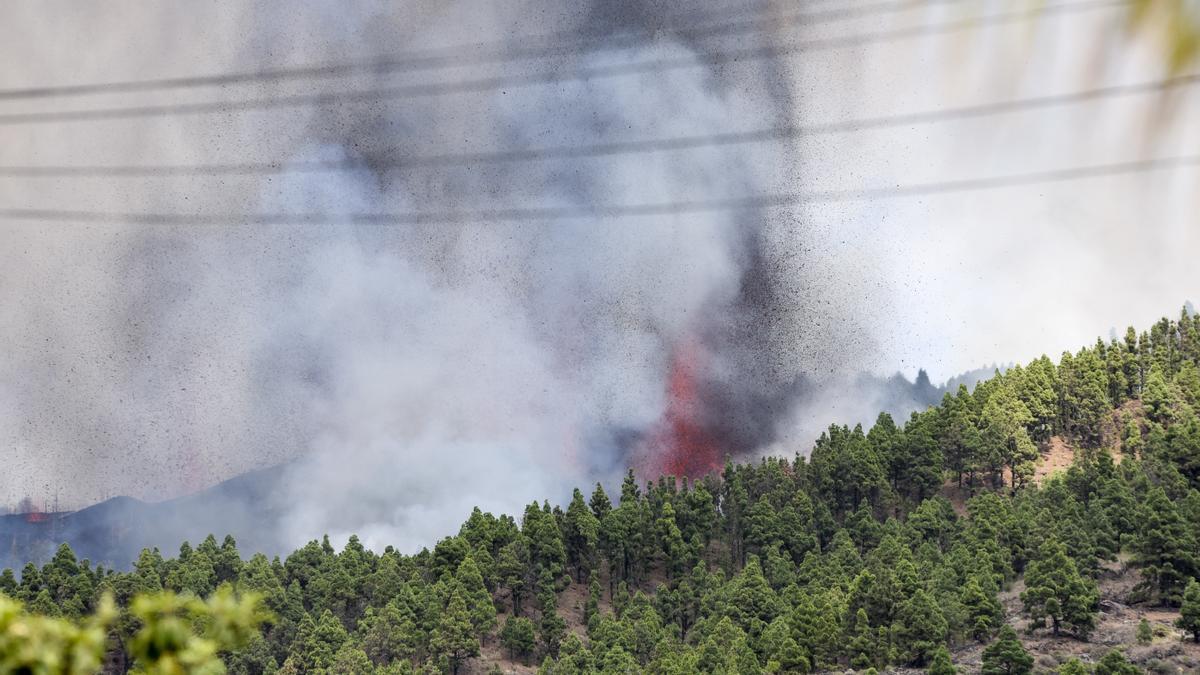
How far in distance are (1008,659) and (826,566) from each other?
19428 millimetres

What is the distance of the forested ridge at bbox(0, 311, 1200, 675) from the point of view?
71.8m

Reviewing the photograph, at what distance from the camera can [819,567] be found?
83.2m

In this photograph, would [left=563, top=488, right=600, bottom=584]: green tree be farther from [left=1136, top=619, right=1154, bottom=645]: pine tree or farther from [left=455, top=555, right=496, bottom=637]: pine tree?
[left=1136, top=619, right=1154, bottom=645]: pine tree

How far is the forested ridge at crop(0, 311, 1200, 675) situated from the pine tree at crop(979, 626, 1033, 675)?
0.30 feet

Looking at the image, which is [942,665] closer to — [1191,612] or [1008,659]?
[1008,659]

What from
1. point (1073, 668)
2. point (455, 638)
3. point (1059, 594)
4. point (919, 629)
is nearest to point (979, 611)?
point (919, 629)

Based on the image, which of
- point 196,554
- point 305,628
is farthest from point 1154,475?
Answer: point 196,554

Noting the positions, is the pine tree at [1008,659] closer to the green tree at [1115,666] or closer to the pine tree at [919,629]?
the green tree at [1115,666]

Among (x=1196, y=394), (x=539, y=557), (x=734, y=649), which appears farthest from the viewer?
(x=1196, y=394)

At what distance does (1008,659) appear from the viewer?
64375 mm

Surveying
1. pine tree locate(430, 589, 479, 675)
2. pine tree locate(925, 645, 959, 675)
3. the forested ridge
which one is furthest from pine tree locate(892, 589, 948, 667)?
pine tree locate(430, 589, 479, 675)

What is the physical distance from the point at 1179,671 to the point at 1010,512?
1977cm

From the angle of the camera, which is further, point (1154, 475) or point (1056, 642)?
point (1154, 475)

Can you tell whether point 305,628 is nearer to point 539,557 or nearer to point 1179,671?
point 539,557
